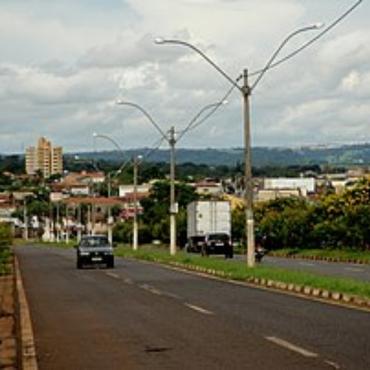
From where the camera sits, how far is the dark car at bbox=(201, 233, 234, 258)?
6912 cm

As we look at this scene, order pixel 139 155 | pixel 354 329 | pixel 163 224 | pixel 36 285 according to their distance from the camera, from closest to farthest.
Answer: pixel 354 329 → pixel 36 285 → pixel 139 155 → pixel 163 224

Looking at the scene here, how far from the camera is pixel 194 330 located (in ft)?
63.8

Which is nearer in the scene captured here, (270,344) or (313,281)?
(270,344)

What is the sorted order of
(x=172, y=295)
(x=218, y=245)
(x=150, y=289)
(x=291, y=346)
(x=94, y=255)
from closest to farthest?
(x=291, y=346) → (x=172, y=295) → (x=150, y=289) → (x=94, y=255) → (x=218, y=245)

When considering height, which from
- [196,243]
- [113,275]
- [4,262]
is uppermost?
[196,243]

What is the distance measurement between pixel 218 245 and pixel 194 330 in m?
50.5

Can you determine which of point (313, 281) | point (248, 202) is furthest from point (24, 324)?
point (248, 202)

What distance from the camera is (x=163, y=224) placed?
10856cm

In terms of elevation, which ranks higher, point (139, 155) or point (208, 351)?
point (139, 155)

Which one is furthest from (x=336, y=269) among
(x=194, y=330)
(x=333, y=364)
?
(x=333, y=364)

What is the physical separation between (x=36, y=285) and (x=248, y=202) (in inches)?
326

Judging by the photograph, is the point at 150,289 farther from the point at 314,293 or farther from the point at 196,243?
the point at 196,243

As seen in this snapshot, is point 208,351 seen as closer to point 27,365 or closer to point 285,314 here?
point 27,365

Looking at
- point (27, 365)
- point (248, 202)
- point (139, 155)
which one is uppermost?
point (139, 155)
